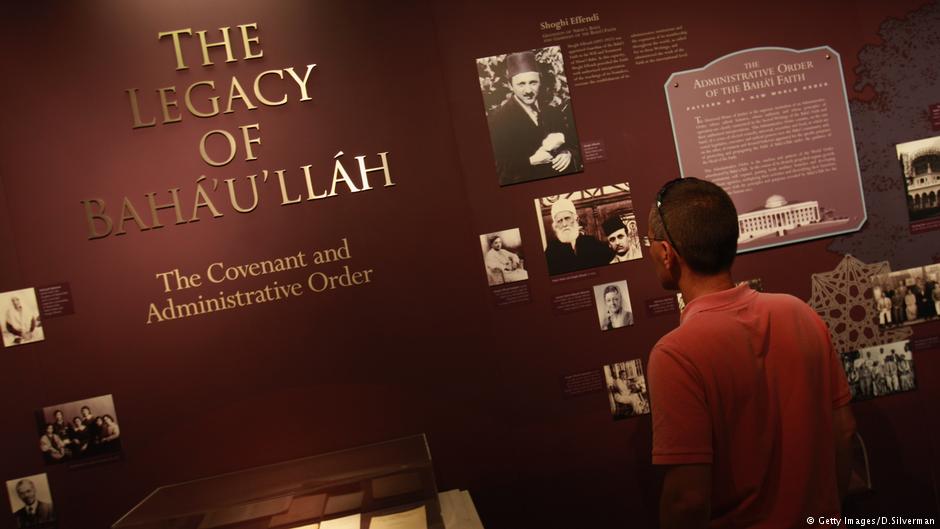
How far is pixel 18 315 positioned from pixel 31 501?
82 centimetres

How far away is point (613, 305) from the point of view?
9.78ft

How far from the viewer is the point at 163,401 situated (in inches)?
109

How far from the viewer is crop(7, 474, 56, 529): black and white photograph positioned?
2725 millimetres

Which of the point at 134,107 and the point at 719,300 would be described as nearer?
the point at 719,300

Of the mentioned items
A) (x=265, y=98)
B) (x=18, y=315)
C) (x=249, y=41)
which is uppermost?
(x=249, y=41)

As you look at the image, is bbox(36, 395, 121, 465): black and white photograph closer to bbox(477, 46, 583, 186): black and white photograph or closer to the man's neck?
bbox(477, 46, 583, 186): black and white photograph

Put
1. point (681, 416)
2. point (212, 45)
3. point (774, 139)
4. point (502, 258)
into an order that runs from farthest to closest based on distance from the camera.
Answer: point (774, 139) < point (502, 258) < point (212, 45) < point (681, 416)

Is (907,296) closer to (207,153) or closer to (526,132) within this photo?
(526,132)

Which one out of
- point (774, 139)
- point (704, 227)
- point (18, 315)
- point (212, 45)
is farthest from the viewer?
point (774, 139)

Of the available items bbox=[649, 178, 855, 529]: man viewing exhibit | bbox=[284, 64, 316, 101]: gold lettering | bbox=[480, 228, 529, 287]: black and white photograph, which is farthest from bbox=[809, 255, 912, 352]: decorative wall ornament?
bbox=[284, 64, 316, 101]: gold lettering

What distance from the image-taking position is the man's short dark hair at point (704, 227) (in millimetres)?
1610

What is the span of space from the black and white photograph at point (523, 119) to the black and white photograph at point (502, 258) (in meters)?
0.26

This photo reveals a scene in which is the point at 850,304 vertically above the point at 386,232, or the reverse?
the point at 386,232

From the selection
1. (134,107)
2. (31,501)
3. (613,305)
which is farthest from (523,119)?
(31,501)
